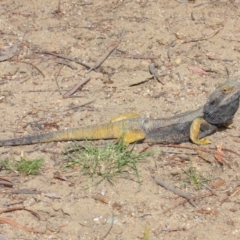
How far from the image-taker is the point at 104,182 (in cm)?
618

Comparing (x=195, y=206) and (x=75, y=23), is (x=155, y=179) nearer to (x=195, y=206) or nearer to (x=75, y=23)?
(x=195, y=206)

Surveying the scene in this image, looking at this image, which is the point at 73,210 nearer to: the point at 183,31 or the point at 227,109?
the point at 227,109

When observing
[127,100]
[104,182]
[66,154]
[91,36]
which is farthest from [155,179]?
[91,36]

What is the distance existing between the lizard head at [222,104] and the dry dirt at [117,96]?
0.23 metres

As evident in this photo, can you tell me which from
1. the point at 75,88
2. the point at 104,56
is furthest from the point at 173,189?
the point at 104,56

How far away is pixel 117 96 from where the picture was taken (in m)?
7.42

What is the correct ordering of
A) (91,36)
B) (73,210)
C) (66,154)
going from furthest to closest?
(91,36), (66,154), (73,210)

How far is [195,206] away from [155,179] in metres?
0.46

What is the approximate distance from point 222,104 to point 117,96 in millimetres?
1255

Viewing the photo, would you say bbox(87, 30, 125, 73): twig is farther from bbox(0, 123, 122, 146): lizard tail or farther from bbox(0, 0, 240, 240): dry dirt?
bbox(0, 123, 122, 146): lizard tail

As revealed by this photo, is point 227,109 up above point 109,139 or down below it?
above

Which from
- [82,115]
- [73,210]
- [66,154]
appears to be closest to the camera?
[73,210]

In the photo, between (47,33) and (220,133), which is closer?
(220,133)

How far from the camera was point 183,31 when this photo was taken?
332 inches
